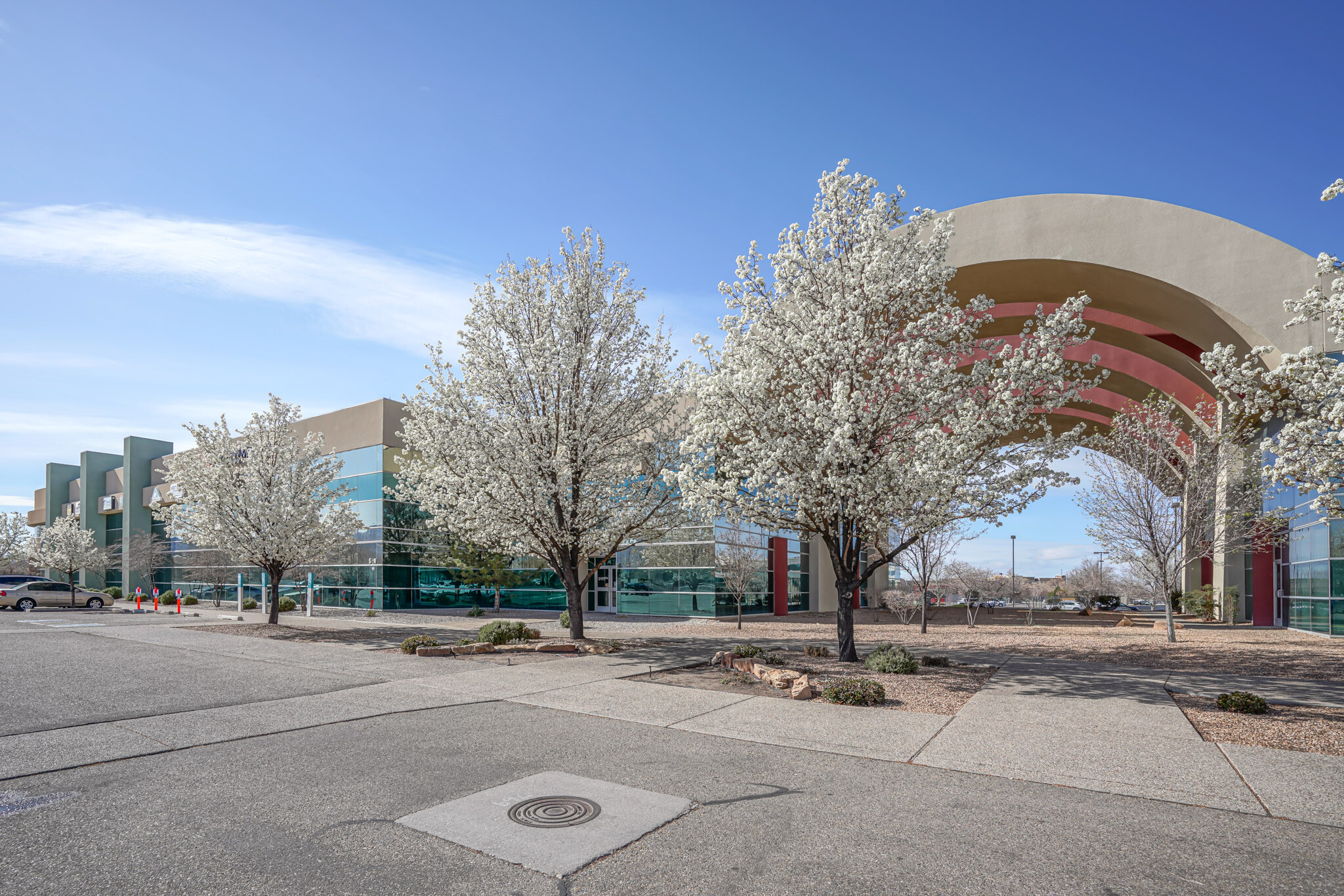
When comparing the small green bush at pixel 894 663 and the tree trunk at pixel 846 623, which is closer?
the small green bush at pixel 894 663

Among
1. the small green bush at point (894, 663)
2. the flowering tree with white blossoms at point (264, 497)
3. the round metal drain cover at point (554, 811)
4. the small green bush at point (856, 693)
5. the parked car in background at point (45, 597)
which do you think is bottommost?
the parked car in background at point (45, 597)

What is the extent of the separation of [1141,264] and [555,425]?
18.6m

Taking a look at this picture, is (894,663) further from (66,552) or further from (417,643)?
(66,552)

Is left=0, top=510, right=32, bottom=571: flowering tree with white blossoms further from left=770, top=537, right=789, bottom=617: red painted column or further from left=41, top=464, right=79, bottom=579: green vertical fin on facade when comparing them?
left=770, top=537, right=789, bottom=617: red painted column

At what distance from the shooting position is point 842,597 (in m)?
14.6

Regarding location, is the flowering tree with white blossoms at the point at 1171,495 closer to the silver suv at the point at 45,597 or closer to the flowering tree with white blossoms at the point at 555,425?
the flowering tree with white blossoms at the point at 555,425

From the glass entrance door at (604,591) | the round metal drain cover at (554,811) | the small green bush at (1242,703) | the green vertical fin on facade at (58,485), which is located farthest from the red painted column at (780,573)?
the green vertical fin on facade at (58,485)

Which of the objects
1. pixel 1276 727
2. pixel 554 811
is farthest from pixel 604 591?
pixel 554 811

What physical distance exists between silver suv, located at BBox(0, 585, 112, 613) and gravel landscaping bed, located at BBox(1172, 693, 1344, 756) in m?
46.2

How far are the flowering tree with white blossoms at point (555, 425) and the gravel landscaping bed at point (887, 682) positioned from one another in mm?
4871

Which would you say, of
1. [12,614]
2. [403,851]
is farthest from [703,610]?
[12,614]

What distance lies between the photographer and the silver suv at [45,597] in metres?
36.2

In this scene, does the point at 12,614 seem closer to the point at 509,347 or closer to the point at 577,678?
the point at 509,347

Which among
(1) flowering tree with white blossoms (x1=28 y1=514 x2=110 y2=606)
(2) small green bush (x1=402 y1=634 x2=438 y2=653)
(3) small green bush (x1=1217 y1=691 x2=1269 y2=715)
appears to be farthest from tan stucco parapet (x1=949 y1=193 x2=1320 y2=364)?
(1) flowering tree with white blossoms (x1=28 y1=514 x2=110 y2=606)
